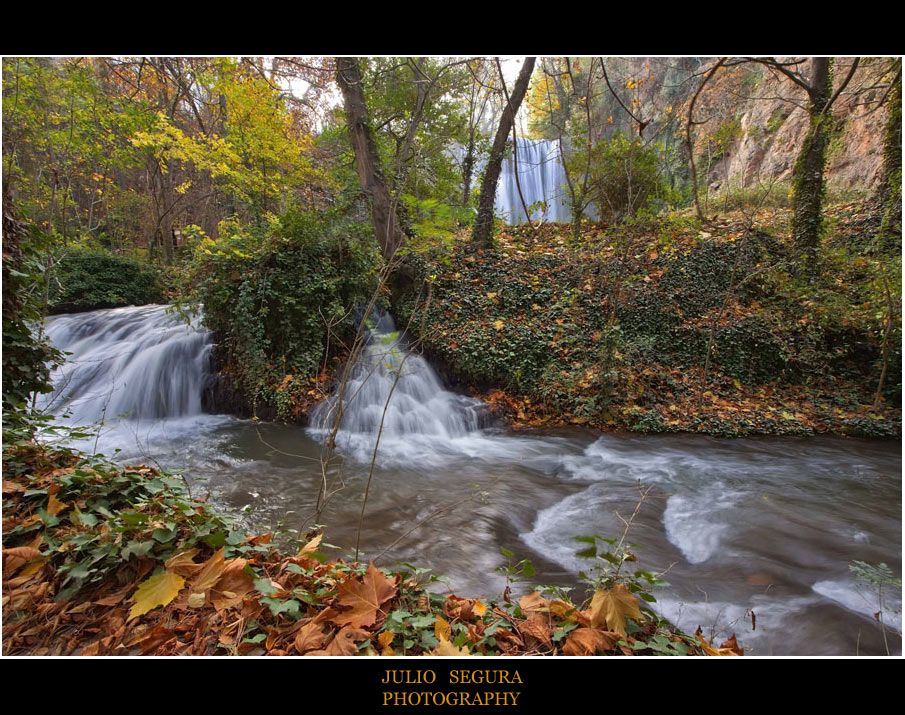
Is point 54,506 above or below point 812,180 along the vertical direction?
below

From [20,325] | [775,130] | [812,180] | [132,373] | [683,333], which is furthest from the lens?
[775,130]

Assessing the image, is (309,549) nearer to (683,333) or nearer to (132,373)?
(132,373)

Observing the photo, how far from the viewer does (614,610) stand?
176 centimetres

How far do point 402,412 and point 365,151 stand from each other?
558 cm

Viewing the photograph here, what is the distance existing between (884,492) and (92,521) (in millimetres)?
7952

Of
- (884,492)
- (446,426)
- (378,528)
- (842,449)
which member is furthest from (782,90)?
(378,528)

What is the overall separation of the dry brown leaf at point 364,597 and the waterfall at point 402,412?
4216 millimetres

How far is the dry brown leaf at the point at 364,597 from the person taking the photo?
1720 millimetres

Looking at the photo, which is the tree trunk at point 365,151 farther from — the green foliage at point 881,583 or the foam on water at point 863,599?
the green foliage at point 881,583

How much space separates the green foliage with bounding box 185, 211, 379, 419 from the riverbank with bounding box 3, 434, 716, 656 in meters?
4.86

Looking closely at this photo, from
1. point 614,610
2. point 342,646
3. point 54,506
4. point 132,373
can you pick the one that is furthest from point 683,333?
point 132,373

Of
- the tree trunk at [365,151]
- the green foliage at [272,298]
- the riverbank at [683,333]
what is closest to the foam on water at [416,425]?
the riverbank at [683,333]

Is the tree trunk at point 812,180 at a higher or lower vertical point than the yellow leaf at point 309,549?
higher
